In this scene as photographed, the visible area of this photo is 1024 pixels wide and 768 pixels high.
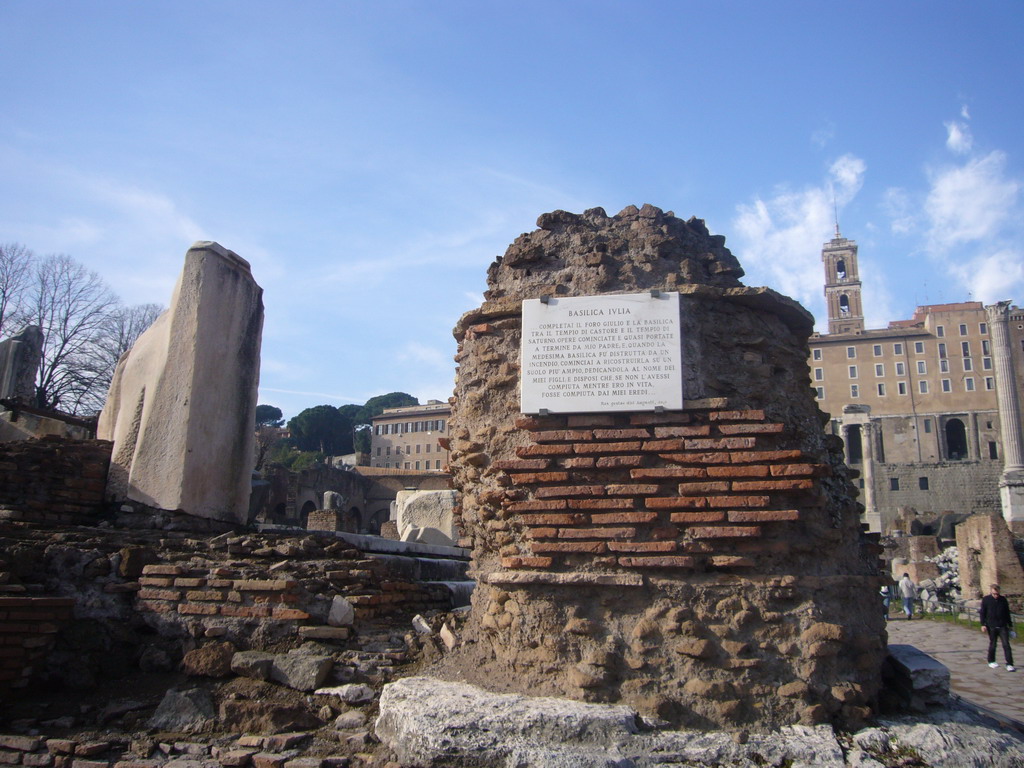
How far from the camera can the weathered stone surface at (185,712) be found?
4023mm

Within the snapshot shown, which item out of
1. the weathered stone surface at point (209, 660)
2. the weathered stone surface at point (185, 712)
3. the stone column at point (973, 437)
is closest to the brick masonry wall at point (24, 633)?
the weathered stone surface at point (209, 660)

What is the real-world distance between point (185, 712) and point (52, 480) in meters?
3.43

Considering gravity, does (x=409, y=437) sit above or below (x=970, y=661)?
above

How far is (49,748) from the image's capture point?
386 centimetres

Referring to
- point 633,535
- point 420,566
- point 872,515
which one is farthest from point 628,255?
point 872,515

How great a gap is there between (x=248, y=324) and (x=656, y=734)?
18.0 ft

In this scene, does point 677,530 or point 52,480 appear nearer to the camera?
point 677,530

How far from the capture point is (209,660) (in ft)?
14.7

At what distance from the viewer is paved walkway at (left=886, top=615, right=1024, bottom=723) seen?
7.47 m

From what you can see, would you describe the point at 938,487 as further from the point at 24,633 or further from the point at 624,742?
the point at 24,633

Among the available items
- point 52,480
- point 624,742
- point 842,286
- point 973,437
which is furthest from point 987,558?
point 842,286

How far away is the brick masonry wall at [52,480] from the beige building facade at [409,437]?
65.5 meters

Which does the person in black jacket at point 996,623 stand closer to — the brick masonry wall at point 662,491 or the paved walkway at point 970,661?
the paved walkway at point 970,661

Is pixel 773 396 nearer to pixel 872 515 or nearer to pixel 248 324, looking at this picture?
pixel 248 324
